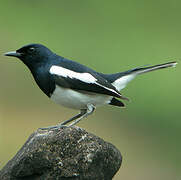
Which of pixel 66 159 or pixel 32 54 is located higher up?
pixel 32 54

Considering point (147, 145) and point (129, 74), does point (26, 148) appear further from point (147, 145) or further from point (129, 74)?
point (147, 145)

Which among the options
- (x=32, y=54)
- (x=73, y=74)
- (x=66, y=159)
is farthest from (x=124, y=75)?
(x=66, y=159)

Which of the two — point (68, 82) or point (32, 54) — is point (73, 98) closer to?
point (68, 82)

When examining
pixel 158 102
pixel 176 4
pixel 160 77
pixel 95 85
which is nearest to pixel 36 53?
pixel 95 85

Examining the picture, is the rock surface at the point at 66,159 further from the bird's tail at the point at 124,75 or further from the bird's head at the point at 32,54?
the bird's tail at the point at 124,75

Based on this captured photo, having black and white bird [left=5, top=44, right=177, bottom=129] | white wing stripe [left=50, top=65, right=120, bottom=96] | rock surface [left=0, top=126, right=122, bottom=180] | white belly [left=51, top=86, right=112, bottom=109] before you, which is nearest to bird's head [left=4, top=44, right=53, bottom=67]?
black and white bird [left=5, top=44, right=177, bottom=129]

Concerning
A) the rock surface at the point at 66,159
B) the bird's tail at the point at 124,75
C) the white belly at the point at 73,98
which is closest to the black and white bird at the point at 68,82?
the white belly at the point at 73,98
